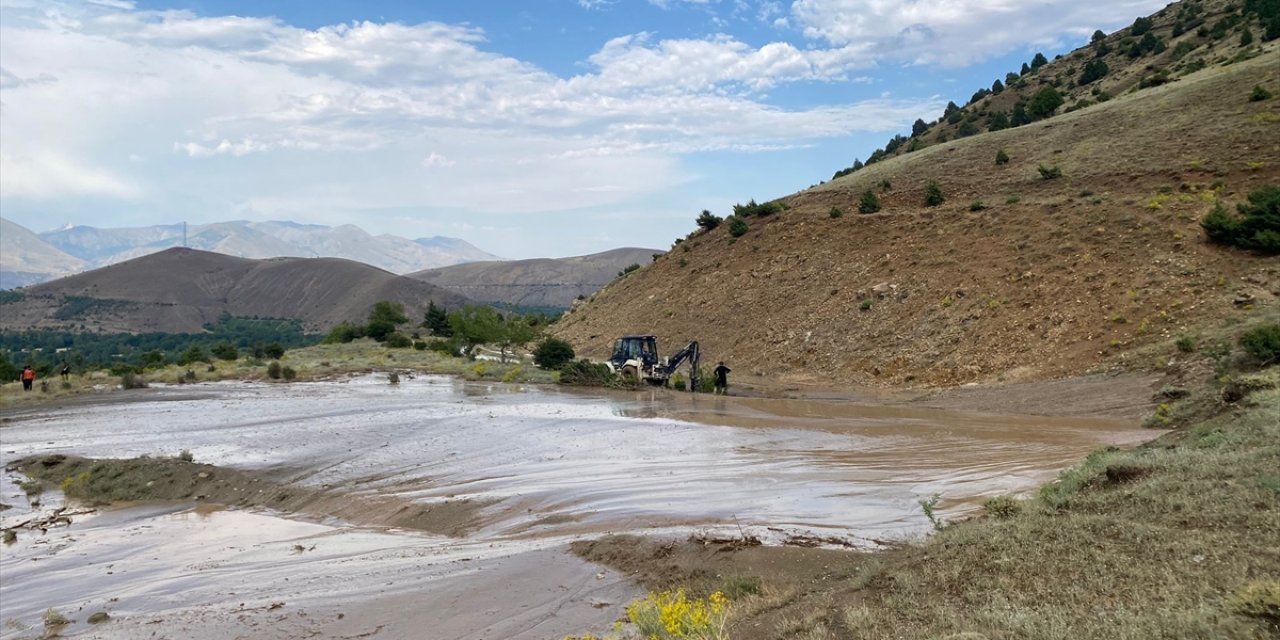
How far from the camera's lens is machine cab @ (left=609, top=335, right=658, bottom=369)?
1485 inches

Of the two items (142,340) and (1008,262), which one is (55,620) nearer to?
(1008,262)

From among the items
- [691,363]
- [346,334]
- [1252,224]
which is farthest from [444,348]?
[1252,224]

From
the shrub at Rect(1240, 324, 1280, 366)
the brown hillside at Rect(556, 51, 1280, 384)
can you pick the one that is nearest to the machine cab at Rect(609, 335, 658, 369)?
the brown hillside at Rect(556, 51, 1280, 384)

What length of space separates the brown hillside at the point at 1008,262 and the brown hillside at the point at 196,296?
114800 millimetres

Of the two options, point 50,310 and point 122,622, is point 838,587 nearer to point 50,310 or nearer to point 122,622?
point 122,622

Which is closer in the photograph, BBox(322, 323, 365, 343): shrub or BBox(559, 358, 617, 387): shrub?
BBox(559, 358, 617, 387): shrub

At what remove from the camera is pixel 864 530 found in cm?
1112

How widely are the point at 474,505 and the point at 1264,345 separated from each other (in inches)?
692

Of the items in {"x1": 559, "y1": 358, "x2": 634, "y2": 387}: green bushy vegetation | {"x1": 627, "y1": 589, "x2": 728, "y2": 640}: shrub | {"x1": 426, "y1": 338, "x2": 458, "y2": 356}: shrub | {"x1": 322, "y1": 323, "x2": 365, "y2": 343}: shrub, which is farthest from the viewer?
{"x1": 322, "y1": 323, "x2": 365, "y2": 343}: shrub

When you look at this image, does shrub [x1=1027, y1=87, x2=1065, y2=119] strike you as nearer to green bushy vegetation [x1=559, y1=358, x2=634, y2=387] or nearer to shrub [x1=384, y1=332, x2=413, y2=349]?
green bushy vegetation [x1=559, y1=358, x2=634, y2=387]

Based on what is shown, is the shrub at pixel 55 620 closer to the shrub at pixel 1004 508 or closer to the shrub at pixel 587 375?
the shrub at pixel 1004 508

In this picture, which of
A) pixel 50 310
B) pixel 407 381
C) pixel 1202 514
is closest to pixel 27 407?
pixel 407 381

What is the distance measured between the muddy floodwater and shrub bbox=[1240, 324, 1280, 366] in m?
3.16

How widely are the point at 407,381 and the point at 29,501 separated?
955 inches
